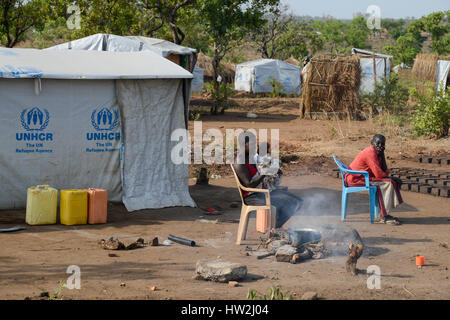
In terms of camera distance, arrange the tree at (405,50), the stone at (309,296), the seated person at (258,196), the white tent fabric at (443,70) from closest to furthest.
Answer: the stone at (309,296), the seated person at (258,196), the white tent fabric at (443,70), the tree at (405,50)

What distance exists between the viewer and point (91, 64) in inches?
334

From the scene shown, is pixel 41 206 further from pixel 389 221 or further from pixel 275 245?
pixel 389 221

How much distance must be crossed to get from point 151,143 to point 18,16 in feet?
47.4

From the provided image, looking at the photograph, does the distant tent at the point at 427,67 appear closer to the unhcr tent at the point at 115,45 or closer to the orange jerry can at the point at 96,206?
the unhcr tent at the point at 115,45

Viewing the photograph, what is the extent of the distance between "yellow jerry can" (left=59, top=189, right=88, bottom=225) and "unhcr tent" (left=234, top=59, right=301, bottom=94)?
24.4 meters

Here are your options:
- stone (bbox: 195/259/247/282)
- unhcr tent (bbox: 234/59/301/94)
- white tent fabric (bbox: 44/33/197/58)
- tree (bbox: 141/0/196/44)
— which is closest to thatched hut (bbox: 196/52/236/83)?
unhcr tent (bbox: 234/59/301/94)

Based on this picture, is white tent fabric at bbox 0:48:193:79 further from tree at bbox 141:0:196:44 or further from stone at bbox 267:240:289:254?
tree at bbox 141:0:196:44

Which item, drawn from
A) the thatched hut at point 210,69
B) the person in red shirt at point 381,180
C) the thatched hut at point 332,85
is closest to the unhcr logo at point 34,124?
the person in red shirt at point 381,180

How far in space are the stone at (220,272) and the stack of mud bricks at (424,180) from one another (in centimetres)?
541

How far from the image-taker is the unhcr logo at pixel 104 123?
27.5 ft

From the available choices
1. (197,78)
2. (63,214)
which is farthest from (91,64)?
(197,78)

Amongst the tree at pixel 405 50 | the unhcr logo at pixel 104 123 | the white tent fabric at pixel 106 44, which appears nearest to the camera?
the unhcr logo at pixel 104 123

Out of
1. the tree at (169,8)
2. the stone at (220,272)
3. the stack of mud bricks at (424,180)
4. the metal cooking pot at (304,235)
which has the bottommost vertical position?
the stone at (220,272)
